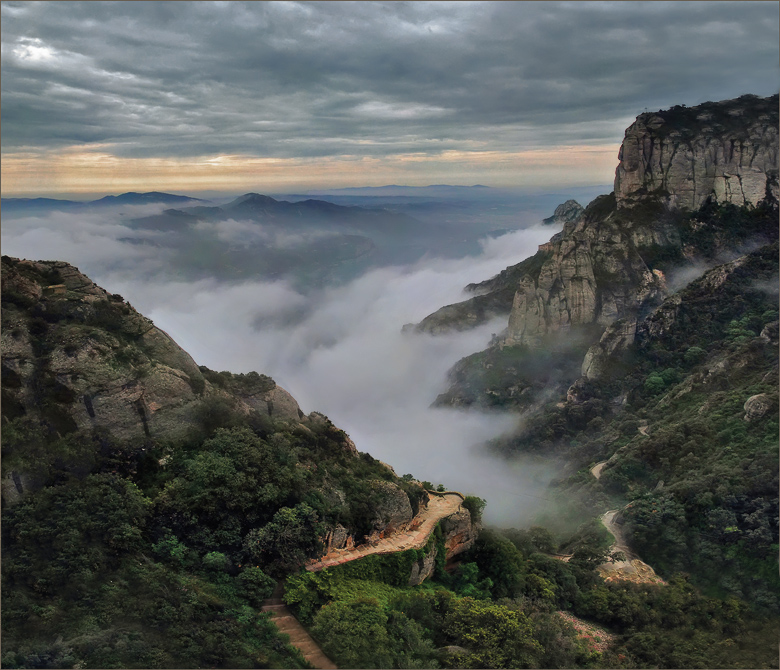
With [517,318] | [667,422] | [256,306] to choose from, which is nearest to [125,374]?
[667,422]

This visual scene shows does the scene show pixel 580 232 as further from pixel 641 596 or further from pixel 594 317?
pixel 641 596

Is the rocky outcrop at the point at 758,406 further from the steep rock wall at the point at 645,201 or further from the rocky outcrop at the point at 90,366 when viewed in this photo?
the steep rock wall at the point at 645,201

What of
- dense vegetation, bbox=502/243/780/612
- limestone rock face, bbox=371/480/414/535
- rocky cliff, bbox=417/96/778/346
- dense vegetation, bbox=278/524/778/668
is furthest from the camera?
rocky cliff, bbox=417/96/778/346

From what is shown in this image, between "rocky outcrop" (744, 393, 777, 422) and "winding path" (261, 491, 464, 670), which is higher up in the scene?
"rocky outcrop" (744, 393, 777, 422)

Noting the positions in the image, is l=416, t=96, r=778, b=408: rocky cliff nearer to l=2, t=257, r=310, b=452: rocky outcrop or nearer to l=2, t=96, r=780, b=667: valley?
l=2, t=96, r=780, b=667: valley

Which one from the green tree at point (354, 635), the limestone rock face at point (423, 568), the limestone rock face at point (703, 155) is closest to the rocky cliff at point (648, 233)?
the limestone rock face at point (703, 155)

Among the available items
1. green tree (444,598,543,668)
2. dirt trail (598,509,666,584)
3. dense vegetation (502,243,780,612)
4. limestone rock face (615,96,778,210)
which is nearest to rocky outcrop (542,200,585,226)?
limestone rock face (615,96,778,210)
